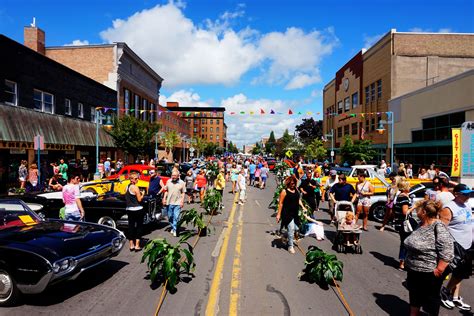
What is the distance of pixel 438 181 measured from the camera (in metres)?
6.93

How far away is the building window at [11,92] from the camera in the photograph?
685 inches

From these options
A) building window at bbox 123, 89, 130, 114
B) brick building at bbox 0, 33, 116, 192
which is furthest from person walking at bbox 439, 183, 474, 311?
building window at bbox 123, 89, 130, 114

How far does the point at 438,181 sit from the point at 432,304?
13.0 ft

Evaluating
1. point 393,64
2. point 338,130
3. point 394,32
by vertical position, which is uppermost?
point 394,32

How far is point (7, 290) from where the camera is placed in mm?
4688

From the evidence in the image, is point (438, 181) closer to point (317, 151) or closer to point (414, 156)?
point (414, 156)

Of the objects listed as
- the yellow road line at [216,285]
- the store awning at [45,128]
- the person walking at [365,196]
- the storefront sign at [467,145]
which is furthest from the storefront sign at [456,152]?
the store awning at [45,128]

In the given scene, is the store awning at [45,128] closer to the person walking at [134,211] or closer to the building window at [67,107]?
the building window at [67,107]

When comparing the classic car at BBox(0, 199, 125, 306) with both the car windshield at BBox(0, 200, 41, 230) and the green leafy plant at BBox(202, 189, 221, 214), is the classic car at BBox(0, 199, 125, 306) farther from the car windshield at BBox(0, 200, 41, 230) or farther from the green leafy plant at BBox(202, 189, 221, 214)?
the green leafy plant at BBox(202, 189, 221, 214)

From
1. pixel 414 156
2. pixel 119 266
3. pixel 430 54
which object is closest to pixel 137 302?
pixel 119 266

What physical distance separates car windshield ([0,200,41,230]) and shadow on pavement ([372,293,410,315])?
6.06 m

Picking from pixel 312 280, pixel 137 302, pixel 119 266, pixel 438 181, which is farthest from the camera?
pixel 438 181

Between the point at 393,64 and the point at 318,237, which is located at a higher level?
the point at 393,64

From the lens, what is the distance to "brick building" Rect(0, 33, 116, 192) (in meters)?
16.9
